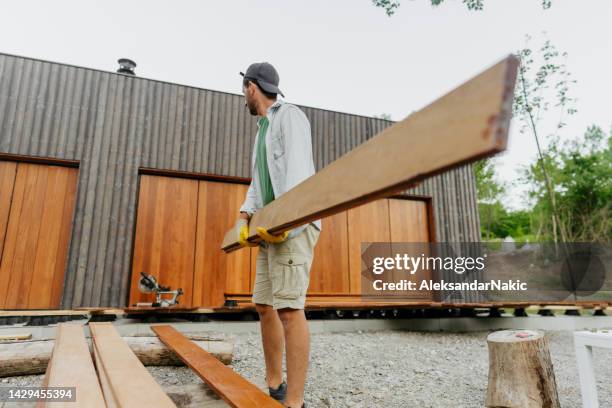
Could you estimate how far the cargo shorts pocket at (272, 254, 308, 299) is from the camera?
6.20 ft

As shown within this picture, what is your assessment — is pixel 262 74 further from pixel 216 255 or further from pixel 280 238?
pixel 216 255

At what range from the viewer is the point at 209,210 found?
275 inches

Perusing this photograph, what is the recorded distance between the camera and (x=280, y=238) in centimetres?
172

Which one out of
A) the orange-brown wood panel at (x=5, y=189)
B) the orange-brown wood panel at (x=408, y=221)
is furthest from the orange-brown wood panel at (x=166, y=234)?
the orange-brown wood panel at (x=408, y=221)

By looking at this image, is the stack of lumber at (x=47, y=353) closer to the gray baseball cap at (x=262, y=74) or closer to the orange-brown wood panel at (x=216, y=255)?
the gray baseball cap at (x=262, y=74)

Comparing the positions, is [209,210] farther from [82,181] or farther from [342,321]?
[342,321]

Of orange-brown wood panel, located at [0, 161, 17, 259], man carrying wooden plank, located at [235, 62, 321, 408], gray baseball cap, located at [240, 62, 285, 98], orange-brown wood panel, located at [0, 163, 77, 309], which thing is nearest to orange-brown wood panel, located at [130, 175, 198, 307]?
orange-brown wood panel, located at [0, 163, 77, 309]

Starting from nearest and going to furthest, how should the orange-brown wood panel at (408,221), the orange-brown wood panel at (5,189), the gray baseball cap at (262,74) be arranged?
the gray baseball cap at (262,74), the orange-brown wood panel at (5,189), the orange-brown wood panel at (408,221)

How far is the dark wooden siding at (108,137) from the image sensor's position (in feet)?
19.9

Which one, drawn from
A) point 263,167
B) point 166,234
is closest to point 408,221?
Result: point 166,234

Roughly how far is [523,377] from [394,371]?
Answer: 3.93 ft

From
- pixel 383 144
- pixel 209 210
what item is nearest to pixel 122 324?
pixel 209 210

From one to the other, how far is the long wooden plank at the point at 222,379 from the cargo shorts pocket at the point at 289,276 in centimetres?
47

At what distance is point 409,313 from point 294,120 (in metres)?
5.39
